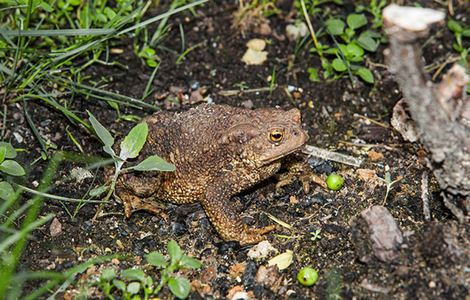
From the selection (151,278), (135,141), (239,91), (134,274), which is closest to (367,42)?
(239,91)

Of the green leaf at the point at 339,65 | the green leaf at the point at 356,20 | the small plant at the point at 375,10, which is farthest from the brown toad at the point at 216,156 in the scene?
the small plant at the point at 375,10

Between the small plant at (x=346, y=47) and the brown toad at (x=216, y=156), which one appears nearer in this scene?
the brown toad at (x=216, y=156)

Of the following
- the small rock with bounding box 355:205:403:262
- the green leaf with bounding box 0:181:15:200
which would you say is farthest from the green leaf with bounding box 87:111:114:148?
the small rock with bounding box 355:205:403:262

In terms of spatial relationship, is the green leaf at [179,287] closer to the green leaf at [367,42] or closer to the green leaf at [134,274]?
the green leaf at [134,274]

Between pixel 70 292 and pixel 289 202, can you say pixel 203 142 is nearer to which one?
pixel 289 202

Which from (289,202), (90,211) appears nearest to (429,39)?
(289,202)

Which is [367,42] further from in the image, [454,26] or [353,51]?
[454,26]

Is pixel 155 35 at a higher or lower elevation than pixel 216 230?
higher

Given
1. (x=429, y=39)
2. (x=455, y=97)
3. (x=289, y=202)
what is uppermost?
(x=455, y=97)
